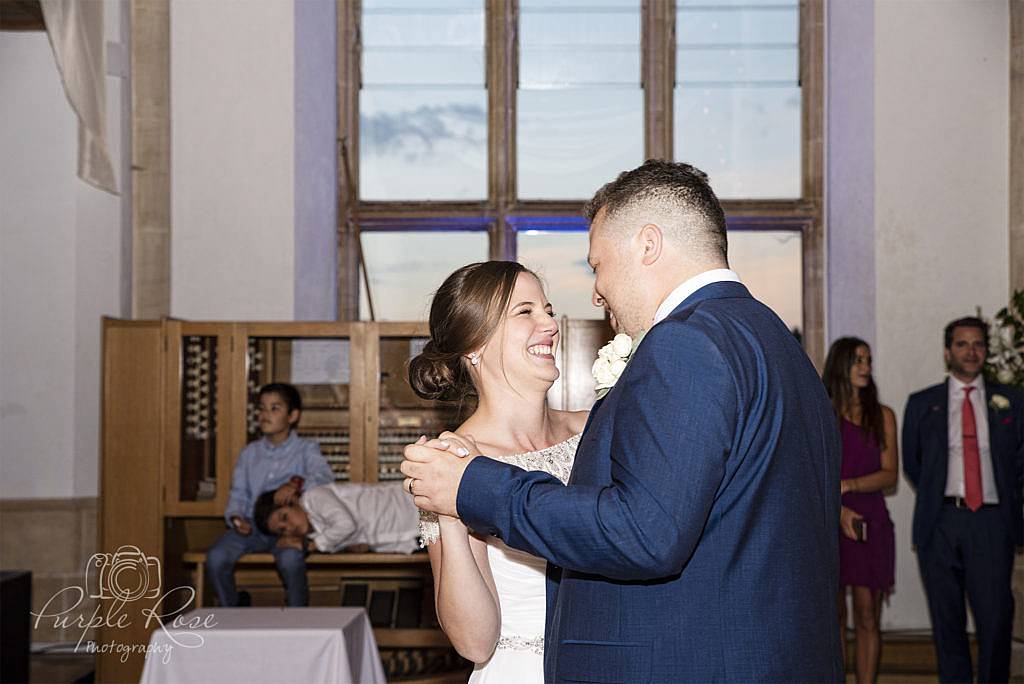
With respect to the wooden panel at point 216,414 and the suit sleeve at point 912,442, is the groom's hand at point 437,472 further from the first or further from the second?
the wooden panel at point 216,414

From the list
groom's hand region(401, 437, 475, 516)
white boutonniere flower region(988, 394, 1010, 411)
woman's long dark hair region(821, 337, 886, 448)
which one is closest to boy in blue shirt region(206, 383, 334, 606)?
woman's long dark hair region(821, 337, 886, 448)

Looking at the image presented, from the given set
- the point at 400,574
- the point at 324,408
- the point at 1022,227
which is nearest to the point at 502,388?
the point at 400,574

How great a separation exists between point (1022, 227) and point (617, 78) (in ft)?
9.52

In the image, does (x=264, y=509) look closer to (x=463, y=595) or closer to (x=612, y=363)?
(x=463, y=595)

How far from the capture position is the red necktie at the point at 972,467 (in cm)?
576

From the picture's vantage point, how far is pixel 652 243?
1.95 metres

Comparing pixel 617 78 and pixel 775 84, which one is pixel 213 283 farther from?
pixel 775 84

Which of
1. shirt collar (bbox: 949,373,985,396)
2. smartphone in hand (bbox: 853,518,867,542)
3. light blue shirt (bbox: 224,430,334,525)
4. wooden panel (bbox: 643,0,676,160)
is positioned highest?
wooden panel (bbox: 643,0,676,160)

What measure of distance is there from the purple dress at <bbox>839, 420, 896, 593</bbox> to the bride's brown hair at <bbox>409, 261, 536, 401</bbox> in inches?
147

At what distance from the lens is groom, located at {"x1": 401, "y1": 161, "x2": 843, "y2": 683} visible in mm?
1680

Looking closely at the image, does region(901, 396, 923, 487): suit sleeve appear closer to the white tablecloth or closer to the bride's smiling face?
the white tablecloth

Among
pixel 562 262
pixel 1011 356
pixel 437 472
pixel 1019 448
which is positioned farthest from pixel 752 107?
pixel 437 472

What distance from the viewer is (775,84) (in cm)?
801

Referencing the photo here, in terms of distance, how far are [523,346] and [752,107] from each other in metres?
5.76
